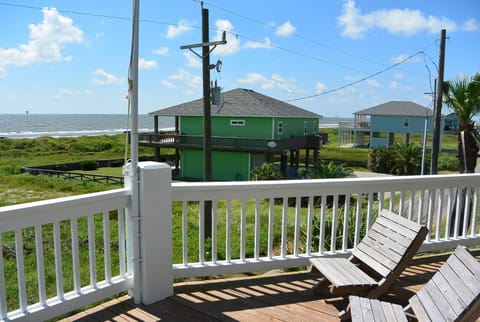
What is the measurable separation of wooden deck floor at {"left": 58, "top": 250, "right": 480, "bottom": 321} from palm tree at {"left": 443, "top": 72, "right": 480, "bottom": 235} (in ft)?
14.2

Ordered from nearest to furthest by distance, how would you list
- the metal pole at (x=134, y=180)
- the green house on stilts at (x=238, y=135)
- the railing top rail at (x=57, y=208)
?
the railing top rail at (x=57, y=208), the metal pole at (x=134, y=180), the green house on stilts at (x=238, y=135)

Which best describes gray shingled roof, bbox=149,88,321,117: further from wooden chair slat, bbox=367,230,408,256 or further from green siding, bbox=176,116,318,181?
wooden chair slat, bbox=367,230,408,256

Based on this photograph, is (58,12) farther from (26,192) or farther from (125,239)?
(26,192)

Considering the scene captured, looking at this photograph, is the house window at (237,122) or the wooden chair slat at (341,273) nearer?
the wooden chair slat at (341,273)

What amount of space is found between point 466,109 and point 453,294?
5972mm

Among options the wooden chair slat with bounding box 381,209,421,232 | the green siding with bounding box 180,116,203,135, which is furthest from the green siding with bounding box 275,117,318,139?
the wooden chair slat with bounding box 381,209,421,232

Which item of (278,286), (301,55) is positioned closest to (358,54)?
(301,55)

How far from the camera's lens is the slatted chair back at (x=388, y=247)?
2.72 meters

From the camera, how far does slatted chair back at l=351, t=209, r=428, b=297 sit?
→ 2.72 metres

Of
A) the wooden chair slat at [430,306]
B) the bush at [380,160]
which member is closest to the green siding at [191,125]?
the bush at [380,160]

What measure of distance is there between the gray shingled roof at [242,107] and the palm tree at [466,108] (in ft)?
54.6

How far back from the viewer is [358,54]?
19109 mm

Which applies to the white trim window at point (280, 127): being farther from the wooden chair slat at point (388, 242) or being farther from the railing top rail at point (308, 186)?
the wooden chair slat at point (388, 242)

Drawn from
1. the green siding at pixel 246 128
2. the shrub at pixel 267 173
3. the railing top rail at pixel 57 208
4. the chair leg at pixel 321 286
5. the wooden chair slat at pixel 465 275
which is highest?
the green siding at pixel 246 128
